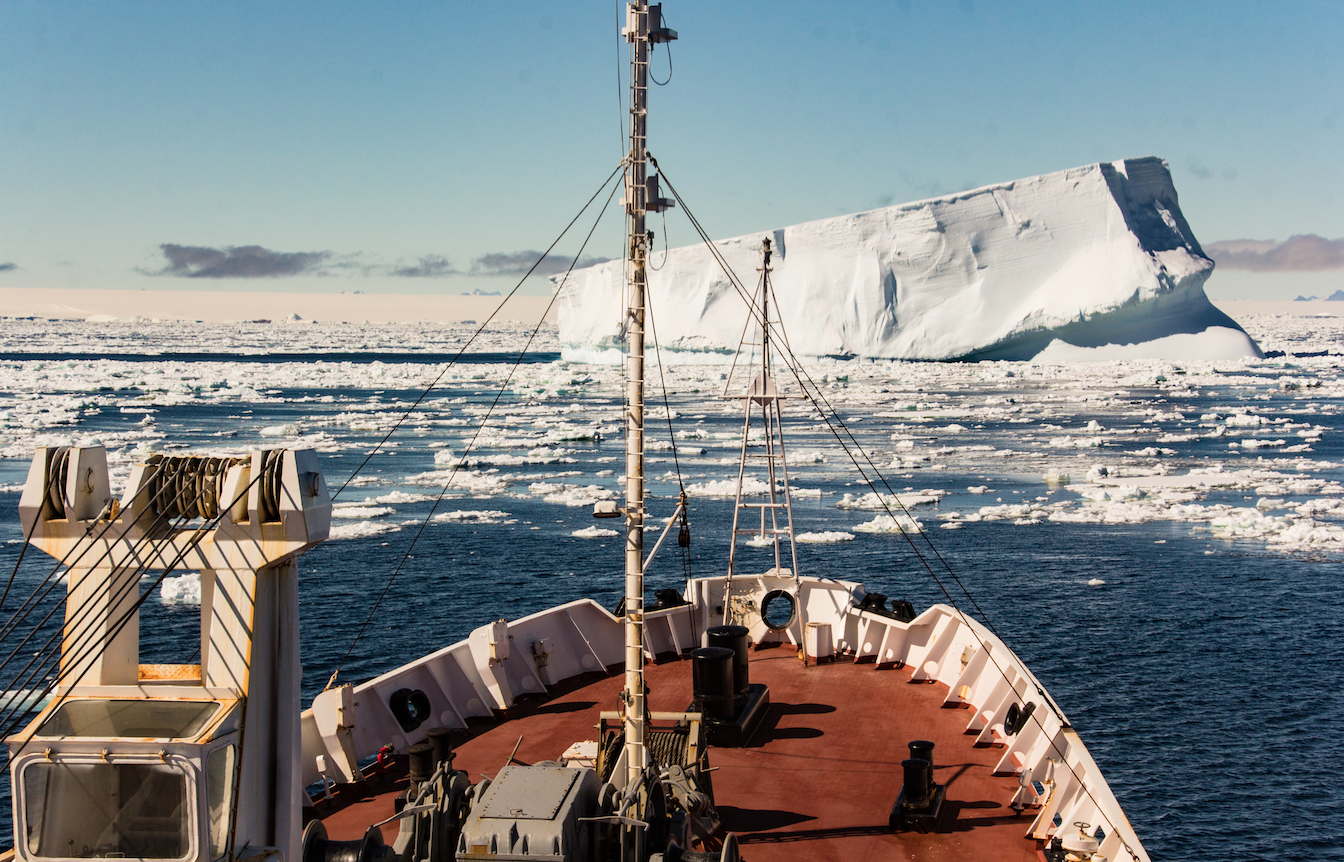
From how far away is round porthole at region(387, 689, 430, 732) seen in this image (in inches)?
388

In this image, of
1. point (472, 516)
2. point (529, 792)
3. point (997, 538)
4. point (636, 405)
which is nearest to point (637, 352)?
point (636, 405)

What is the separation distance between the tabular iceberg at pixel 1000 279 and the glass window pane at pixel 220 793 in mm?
57066

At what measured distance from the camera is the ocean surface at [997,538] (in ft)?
53.0

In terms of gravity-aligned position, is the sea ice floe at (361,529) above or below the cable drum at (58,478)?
below

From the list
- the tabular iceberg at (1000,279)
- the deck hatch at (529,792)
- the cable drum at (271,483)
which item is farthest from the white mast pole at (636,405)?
the tabular iceberg at (1000,279)

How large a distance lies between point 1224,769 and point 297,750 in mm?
13411

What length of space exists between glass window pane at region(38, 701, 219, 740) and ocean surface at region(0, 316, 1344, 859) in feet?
6.59

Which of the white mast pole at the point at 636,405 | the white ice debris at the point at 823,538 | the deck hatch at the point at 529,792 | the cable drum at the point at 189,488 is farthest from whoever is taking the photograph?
the white ice debris at the point at 823,538

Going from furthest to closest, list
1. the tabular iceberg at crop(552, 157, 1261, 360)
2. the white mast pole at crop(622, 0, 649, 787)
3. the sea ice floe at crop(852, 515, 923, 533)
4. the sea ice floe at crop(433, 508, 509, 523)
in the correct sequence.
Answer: the tabular iceberg at crop(552, 157, 1261, 360) → the sea ice floe at crop(433, 508, 509, 523) → the sea ice floe at crop(852, 515, 923, 533) → the white mast pole at crop(622, 0, 649, 787)

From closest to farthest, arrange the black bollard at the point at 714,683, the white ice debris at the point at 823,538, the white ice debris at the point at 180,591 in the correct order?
the black bollard at the point at 714,683
the white ice debris at the point at 180,591
the white ice debris at the point at 823,538

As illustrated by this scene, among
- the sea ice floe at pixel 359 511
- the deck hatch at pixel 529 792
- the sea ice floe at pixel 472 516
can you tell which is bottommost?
the sea ice floe at pixel 472 516

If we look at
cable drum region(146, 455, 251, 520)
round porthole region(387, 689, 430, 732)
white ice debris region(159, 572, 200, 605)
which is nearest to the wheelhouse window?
cable drum region(146, 455, 251, 520)

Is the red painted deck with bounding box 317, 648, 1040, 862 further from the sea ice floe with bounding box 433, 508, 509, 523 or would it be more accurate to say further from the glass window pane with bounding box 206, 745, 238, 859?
the sea ice floe with bounding box 433, 508, 509, 523

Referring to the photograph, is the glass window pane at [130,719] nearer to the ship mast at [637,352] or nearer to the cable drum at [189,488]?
the cable drum at [189,488]
